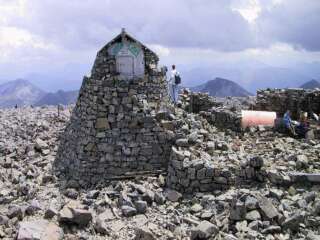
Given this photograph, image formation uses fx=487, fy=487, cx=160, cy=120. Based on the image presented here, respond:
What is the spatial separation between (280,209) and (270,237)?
109cm

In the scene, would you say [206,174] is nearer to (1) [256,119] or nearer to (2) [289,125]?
(2) [289,125]

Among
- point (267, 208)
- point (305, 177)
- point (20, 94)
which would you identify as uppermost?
point (305, 177)

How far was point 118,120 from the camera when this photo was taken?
1639 cm

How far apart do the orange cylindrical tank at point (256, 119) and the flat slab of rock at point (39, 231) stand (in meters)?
10.2

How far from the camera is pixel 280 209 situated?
37.7ft

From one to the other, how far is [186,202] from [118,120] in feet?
13.5

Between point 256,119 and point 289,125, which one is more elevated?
point 256,119

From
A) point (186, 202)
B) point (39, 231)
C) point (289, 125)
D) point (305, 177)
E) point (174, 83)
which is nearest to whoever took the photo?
point (39, 231)

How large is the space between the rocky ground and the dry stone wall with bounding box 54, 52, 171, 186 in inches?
25.4

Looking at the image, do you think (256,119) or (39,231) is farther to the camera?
(256,119)

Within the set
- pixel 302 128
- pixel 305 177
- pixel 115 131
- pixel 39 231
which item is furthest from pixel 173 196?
pixel 302 128

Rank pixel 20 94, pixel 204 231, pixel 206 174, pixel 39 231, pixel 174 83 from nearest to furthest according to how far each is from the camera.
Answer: pixel 204 231
pixel 39 231
pixel 206 174
pixel 174 83
pixel 20 94

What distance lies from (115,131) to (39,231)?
5.80 meters

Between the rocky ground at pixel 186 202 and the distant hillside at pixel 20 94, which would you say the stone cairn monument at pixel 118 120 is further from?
the distant hillside at pixel 20 94
